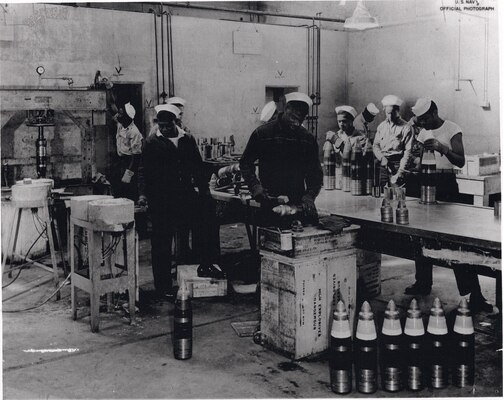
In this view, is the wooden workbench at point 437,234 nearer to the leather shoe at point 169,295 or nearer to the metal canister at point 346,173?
the metal canister at point 346,173

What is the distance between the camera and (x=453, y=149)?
482 centimetres

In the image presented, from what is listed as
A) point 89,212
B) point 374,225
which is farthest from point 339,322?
point 89,212

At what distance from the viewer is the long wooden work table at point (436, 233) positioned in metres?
3.15

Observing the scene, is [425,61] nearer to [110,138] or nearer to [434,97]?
[434,97]

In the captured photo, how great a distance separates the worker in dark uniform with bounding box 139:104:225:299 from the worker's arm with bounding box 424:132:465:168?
176cm

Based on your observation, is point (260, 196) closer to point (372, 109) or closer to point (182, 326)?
point (182, 326)

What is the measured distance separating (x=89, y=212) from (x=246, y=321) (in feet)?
4.29

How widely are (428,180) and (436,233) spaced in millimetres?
1086

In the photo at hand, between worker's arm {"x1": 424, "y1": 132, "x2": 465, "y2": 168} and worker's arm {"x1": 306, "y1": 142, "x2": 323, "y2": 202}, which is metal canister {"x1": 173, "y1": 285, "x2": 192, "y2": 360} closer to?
worker's arm {"x1": 306, "y1": 142, "x2": 323, "y2": 202}

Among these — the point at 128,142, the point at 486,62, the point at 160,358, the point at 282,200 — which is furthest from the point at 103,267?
the point at 486,62

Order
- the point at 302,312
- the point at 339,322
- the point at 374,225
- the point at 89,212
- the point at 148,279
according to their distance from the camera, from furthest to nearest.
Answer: the point at 148,279 < the point at 89,212 < the point at 374,225 < the point at 302,312 < the point at 339,322

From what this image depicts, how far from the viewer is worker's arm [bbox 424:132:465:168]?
4340 mm

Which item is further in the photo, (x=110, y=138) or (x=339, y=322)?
(x=110, y=138)

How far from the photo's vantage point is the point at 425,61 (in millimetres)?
8844
